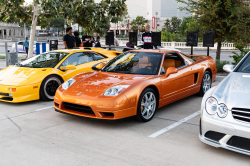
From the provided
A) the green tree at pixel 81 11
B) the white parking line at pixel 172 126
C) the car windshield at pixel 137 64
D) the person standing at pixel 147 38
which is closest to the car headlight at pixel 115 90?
the car windshield at pixel 137 64

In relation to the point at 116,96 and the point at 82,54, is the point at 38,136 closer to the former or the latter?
the point at 116,96

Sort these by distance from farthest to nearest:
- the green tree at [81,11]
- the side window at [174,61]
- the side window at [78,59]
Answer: the green tree at [81,11]
the side window at [78,59]
the side window at [174,61]

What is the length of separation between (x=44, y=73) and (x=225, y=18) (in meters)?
8.42

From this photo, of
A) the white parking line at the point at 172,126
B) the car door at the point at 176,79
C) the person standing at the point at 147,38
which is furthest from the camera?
the person standing at the point at 147,38

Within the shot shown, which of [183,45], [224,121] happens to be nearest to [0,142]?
[224,121]

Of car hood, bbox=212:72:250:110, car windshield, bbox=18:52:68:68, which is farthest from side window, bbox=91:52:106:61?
car hood, bbox=212:72:250:110

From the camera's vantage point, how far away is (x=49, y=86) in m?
6.66

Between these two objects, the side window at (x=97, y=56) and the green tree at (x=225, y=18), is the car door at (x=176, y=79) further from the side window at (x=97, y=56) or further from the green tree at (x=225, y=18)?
the green tree at (x=225, y=18)

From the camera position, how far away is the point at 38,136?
429 centimetres

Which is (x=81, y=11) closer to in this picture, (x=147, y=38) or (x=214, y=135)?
(x=147, y=38)

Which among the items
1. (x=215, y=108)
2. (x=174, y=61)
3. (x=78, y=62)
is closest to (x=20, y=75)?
(x=78, y=62)

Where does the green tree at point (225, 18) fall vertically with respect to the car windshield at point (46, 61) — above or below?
above

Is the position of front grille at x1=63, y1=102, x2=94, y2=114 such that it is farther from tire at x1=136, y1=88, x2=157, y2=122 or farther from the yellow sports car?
the yellow sports car

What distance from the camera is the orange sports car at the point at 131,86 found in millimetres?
4543
